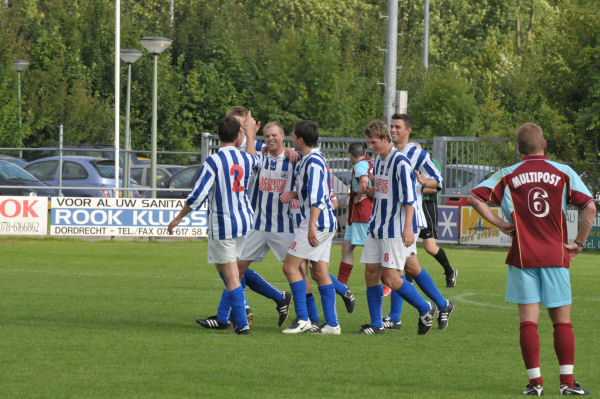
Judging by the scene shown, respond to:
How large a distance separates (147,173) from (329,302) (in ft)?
67.8

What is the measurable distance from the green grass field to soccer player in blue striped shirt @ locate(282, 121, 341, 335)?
0.93 feet

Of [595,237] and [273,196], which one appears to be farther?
[595,237]

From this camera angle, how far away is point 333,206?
1112 cm

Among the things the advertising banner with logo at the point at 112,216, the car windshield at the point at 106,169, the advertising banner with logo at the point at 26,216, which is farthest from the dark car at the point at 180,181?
the advertising banner with logo at the point at 26,216

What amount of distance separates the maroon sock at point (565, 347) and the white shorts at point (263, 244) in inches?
146

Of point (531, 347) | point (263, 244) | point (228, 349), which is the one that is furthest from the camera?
point (263, 244)

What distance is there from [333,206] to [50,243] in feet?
42.7

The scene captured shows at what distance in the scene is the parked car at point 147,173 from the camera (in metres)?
30.2

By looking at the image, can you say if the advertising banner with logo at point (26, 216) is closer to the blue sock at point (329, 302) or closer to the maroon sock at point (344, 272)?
the maroon sock at point (344, 272)

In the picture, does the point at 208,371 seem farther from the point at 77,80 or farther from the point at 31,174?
the point at 77,80

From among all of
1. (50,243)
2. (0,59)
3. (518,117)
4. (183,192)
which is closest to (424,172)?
(50,243)

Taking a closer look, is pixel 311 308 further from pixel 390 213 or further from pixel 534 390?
pixel 534 390

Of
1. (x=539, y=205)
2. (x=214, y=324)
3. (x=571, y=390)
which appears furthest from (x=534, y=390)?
(x=214, y=324)

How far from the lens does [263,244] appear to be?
10742mm
